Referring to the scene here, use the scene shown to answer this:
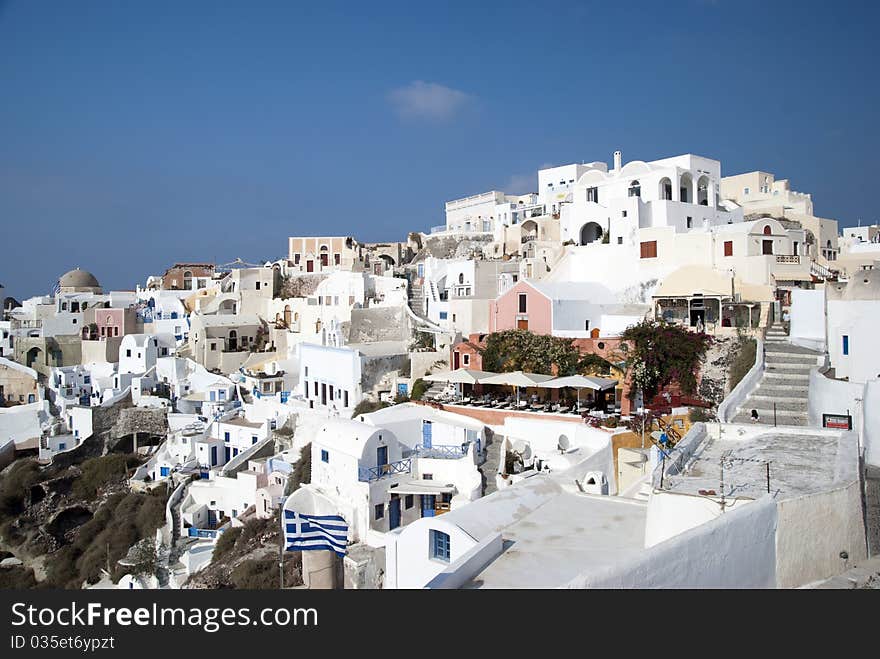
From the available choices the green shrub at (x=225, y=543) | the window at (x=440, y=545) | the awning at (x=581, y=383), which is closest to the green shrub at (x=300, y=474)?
the green shrub at (x=225, y=543)

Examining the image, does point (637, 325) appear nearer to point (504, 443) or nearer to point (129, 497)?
point (504, 443)

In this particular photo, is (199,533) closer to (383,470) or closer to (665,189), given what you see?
(383,470)

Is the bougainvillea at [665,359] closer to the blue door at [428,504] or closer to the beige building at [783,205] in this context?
the blue door at [428,504]

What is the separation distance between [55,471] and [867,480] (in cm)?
2996

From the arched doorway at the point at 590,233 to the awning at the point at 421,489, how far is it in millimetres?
16666

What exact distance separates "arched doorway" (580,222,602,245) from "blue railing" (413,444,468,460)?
15028 mm

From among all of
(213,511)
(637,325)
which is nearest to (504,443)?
(637,325)

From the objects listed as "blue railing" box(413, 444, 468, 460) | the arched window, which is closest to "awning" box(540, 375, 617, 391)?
"blue railing" box(413, 444, 468, 460)

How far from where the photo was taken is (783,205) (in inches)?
1331

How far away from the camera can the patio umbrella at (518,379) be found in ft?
59.4

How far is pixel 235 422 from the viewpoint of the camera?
26422 millimetres

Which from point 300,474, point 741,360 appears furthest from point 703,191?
point 300,474
